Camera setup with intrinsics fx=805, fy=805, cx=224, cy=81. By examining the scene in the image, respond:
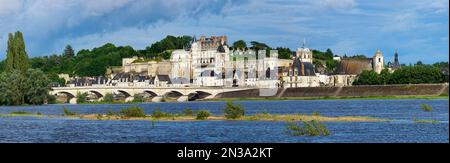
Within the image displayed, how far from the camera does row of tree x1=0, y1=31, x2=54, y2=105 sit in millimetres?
88375

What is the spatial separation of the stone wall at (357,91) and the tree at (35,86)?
37.2 meters

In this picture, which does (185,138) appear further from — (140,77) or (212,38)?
(212,38)

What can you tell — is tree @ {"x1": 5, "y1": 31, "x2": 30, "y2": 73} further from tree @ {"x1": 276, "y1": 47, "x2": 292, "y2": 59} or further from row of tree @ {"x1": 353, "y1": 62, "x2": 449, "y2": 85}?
tree @ {"x1": 276, "y1": 47, "x2": 292, "y2": 59}

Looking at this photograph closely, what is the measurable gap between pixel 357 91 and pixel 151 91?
30.4 m

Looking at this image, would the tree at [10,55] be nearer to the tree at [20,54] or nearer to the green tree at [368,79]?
the tree at [20,54]

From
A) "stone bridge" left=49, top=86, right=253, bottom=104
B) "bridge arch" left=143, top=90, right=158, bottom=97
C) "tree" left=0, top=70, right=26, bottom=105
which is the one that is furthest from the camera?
"bridge arch" left=143, top=90, right=158, bottom=97

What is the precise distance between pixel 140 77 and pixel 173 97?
3270 centimetres

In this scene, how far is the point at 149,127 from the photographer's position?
40.8m

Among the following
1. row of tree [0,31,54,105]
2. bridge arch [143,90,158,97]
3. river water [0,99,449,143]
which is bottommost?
river water [0,99,449,143]

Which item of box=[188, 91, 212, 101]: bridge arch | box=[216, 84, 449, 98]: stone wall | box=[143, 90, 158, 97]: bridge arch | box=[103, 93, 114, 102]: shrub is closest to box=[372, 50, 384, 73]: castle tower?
box=[216, 84, 449, 98]: stone wall

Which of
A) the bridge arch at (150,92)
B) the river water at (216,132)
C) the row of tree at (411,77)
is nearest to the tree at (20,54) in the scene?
the bridge arch at (150,92)
